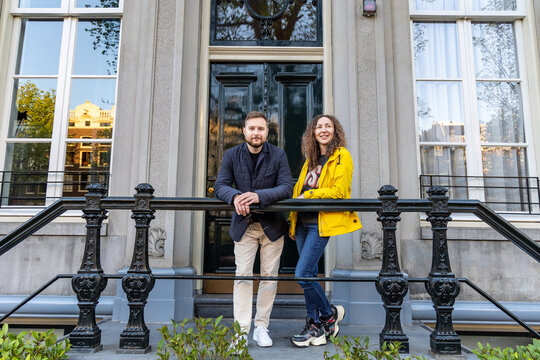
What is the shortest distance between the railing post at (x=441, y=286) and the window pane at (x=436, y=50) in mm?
2944

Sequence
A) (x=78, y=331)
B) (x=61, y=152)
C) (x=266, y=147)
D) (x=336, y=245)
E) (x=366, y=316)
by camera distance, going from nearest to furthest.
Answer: (x=78, y=331) → (x=266, y=147) → (x=366, y=316) → (x=336, y=245) → (x=61, y=152)

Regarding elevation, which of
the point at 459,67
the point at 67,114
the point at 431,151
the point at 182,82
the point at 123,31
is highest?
the point at 123,31

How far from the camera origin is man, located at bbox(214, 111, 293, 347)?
3.16m

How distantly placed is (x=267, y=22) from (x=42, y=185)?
3.86 metres

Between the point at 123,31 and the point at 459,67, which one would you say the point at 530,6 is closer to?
the point at 459,67

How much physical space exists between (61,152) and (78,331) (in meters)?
3.00

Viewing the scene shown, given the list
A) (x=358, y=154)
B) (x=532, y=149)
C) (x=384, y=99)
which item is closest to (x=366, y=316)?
(x=358, y=154)

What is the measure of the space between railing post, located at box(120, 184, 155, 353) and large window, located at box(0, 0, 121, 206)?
7.28ft

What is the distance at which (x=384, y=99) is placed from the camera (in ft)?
15.4

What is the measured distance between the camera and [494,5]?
542cm

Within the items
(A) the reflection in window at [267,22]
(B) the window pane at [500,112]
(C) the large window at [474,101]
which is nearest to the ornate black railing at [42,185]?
(A) the reflection in window at [267,22]

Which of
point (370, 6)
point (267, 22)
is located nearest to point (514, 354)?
point (370, 6)

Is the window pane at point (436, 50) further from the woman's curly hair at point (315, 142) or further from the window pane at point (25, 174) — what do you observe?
the window pane at point (25, 174)

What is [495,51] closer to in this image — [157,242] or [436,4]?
[436,4]
